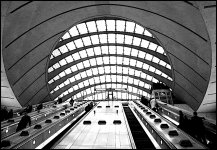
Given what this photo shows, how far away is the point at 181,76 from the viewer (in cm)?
2186

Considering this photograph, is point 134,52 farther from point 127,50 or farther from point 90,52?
point 90,52

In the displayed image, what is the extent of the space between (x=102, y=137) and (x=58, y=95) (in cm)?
3592

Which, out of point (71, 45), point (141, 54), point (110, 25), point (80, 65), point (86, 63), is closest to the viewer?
point (110, 25)

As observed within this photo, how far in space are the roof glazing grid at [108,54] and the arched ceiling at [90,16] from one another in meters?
8.20

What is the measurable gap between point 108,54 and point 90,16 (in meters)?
17.9

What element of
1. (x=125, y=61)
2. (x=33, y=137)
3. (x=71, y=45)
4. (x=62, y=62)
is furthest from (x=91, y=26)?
(x=33, y=137)

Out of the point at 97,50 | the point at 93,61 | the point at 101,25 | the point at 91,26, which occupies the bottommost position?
the point at 93,61

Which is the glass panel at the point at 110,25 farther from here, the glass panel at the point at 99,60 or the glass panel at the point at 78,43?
the glass panel at the point at 99,60

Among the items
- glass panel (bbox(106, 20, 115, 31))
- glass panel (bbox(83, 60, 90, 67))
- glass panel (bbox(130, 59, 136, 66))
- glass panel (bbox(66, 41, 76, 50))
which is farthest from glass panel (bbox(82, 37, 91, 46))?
glass panel (bbox(130, 59, 136, 66))

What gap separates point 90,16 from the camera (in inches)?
754

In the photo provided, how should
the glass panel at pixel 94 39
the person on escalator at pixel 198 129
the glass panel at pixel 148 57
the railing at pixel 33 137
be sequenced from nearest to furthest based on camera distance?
1. the railing at pixel 33 137
2. the person on escalator at pixel 198 129
3. the glass panel at pixel 94 39
4. the glass panel at pixel 148 57

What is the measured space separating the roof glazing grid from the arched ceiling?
26.9 feet

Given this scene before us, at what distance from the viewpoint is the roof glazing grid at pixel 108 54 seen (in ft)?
93.4

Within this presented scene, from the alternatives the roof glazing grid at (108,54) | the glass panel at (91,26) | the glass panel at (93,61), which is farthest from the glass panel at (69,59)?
the glass panel at (91,26)
